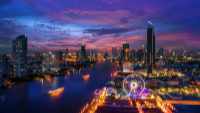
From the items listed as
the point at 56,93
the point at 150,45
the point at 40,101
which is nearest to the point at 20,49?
the point at 150,45

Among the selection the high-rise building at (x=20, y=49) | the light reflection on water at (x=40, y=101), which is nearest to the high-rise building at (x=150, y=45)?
the high-rise building at (x=20, y=49)

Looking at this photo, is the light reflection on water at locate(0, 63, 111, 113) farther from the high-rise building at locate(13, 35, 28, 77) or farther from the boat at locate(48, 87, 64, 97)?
the high-rise building at locate(13, 35, 28, 77)

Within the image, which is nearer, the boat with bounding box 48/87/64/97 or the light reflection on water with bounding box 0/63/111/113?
the light reflection on water with bounding box 0/63/111/113

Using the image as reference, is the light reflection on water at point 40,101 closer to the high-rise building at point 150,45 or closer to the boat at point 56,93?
the boat at point 56,93

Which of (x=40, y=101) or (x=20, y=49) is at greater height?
(x=20, y=49)

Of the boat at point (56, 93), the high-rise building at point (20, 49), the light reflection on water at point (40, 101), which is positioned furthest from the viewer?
the high-rise building at point (20, 49)

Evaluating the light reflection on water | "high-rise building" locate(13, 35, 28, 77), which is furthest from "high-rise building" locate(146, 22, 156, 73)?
the light reflection on water

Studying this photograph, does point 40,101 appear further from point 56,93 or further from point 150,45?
point 150,45

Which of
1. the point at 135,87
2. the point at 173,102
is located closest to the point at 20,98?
the point at 135,87

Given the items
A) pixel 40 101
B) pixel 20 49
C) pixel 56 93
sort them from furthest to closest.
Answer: pixel 20 49 → pixel 56 93 → pixel 40 101

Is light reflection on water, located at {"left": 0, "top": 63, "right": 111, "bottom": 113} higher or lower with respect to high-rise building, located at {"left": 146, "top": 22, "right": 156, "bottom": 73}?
lower

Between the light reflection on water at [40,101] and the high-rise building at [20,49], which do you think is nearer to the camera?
the light reflection on water at [40,101]
